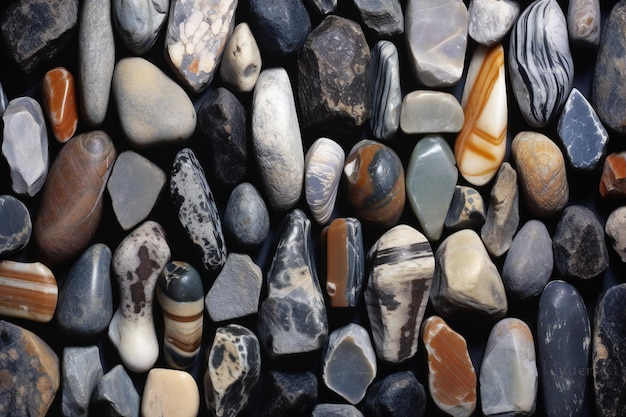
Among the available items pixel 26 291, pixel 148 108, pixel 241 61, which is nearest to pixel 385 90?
pixel 241 61

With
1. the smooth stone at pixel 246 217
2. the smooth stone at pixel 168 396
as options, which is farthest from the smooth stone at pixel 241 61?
the smooth stone at pixel 168 396

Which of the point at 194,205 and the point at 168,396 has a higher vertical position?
the point at 194,205

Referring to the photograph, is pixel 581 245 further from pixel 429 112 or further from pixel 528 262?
pixel 429 112

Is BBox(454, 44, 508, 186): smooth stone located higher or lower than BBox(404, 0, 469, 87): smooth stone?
lower

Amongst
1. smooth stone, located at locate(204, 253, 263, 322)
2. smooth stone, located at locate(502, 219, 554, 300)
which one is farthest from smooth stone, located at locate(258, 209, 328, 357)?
smooth stone, located at locate(502, 219, 554, 300)

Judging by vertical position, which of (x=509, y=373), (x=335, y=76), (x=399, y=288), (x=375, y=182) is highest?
(x=335, y=76)

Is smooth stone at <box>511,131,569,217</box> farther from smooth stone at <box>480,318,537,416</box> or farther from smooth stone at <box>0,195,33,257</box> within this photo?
smooth stone at <box>0,195,33,257</box>

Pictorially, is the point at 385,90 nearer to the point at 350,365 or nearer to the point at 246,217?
the point at 246,217

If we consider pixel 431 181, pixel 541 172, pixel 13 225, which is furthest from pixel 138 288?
pixel 541 172
